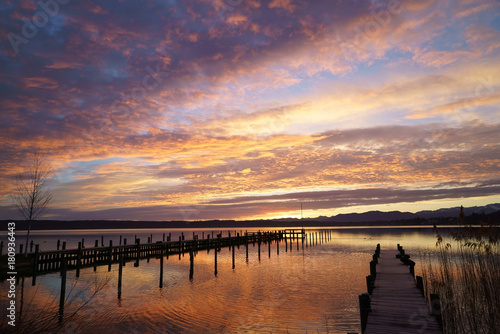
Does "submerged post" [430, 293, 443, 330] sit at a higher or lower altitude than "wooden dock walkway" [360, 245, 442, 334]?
higher

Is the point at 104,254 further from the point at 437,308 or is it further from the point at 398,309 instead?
the point at 437,308

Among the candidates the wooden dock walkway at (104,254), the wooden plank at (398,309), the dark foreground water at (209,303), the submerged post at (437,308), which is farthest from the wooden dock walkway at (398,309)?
the wooden dock walkway at (104,254)

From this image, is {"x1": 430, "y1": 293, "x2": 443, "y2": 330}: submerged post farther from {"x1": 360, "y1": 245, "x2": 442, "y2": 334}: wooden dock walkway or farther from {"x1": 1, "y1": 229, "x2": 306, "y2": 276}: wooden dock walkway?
{"x1": 1, "y1": 229, "x2": 306, "y2": 276}: wooden dock walkway

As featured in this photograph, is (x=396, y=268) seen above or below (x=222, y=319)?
above

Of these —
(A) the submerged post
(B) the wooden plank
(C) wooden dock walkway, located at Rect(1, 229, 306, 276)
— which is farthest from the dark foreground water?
(A) the submerged post

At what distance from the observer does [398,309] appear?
11.5 meters

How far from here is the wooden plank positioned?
9.79 meters

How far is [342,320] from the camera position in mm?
15742

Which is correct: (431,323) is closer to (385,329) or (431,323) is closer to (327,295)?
(385,329)

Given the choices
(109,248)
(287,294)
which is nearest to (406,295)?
(287,294)

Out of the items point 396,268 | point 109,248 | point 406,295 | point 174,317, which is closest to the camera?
point 406,295

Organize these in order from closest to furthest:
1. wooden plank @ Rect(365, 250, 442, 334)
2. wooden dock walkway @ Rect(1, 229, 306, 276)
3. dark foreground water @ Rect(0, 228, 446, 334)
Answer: wooden plank @ Rect(365, 250, 442, 334) → dark foreground water @ Rect(0, 228, 446, 334) → wooden dock walkway @ Rect(1, 229, 306, 276)

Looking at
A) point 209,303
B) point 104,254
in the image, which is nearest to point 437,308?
point 209,303

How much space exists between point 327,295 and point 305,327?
272 inches
